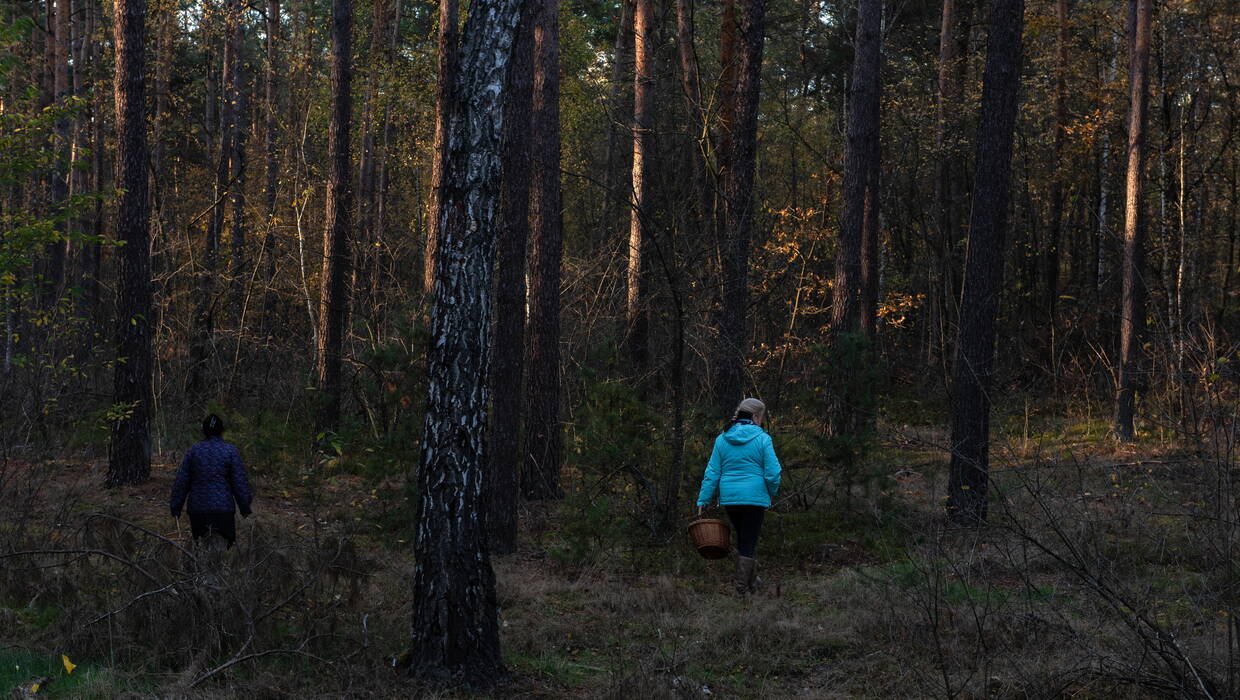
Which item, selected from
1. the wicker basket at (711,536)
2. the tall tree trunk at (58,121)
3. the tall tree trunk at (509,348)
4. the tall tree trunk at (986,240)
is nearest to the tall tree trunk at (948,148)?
the tall tree trunk at (986,240)

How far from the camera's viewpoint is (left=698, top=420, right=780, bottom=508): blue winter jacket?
9.61 m

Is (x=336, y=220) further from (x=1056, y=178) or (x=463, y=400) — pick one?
(x=1056, y=178)

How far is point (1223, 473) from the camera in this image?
17.5 feet

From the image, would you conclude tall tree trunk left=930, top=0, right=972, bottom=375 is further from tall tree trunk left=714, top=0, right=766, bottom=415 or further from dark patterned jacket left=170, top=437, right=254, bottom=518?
dark patterned jacket left=170, top=437, right=254, bottom=518

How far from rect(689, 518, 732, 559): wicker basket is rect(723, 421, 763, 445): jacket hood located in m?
0.77

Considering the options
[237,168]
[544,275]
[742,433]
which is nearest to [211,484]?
[742,433]

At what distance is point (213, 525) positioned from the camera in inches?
365

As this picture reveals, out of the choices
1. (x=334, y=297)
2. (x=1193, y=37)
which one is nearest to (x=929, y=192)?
(x=1193, y=37)

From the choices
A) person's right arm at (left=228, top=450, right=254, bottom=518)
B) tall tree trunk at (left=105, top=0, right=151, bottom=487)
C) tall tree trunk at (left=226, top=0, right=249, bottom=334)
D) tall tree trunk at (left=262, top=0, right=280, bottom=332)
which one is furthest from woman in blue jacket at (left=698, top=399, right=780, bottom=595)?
tall tree trunk at (left=226, top=0, right=249, bottom=334)

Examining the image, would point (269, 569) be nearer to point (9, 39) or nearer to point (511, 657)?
point (511, 657)

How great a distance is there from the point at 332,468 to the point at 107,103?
18.3m

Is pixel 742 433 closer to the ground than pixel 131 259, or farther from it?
closer to the ground

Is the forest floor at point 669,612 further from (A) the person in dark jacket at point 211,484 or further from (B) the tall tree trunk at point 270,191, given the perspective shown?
(B) the tall tree trunk at point 270,191

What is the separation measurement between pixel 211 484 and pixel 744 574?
4.89m
